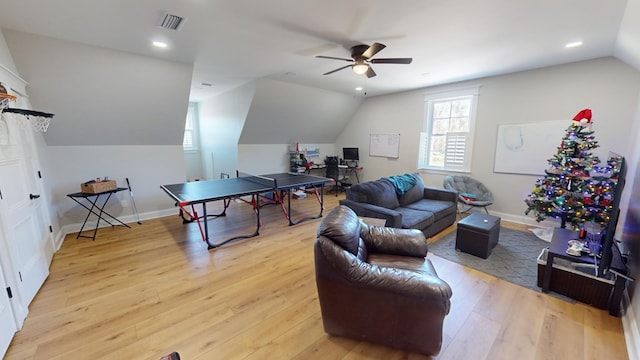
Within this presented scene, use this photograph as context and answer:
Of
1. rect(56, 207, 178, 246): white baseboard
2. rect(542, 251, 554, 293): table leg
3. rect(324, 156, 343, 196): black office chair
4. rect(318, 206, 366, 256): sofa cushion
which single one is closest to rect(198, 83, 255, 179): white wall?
rect(56, 207, 178, 246): white baseboard

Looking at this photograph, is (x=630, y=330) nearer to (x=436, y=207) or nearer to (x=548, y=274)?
(x=548, y=274)

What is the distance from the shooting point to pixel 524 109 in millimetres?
4188

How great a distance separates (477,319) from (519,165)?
3461 millimetres

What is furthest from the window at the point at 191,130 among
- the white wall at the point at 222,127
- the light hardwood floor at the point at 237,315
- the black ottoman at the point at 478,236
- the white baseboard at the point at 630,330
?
the white baseboard at the point at 630,330

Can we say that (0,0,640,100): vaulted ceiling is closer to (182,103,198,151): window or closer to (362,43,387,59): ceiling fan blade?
(362,43,387,59): ceiling fan blade

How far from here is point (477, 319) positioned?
2.03 m

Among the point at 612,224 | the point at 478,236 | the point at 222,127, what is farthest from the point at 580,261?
the point at 222,127

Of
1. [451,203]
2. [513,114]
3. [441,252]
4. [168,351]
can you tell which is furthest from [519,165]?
[168,351]

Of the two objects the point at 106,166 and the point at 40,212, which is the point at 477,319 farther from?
the point at 106,166

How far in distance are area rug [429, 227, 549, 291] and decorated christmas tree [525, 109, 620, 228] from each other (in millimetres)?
548

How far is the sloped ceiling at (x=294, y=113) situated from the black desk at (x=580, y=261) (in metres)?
4.84

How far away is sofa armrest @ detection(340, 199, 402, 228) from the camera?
3.09 metres

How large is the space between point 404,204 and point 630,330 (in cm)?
249

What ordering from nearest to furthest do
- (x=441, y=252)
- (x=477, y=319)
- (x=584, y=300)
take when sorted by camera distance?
(x=477, y=319) → (x=584, y=300) → (x=441, y=252)
